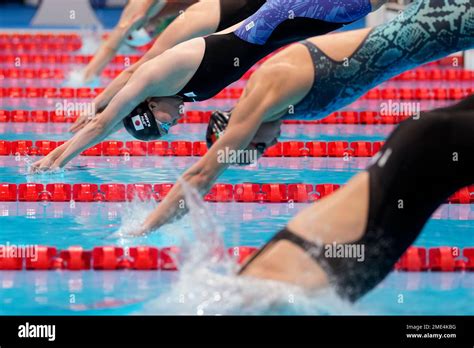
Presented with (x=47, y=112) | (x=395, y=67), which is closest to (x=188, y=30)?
(x=395, y=67)

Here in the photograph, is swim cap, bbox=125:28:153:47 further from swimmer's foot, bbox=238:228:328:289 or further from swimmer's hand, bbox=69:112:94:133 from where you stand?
swimmer's foot, bbox=238:228:328:289

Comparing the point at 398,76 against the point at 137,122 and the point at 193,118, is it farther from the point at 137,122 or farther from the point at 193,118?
the point at 137,122

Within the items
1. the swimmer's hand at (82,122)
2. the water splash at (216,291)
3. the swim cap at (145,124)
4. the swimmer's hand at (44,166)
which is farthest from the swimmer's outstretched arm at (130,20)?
the water splash at (216,291)

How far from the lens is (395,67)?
383cm

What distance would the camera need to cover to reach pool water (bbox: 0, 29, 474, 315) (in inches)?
135

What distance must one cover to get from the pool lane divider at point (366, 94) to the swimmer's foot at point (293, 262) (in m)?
6.36

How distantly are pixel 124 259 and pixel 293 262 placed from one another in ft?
5.33

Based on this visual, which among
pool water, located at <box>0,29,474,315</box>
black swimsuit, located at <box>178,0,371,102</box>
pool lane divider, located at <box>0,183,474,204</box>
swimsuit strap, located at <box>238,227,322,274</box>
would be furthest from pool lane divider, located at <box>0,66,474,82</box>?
swimsuit strap, located at <box>238,227,322,274</box>

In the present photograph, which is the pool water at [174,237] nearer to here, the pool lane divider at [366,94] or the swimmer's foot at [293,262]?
the swimmer's foot at [293,262]

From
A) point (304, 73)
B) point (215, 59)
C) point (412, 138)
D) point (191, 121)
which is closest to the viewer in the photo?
point (412, 138)
